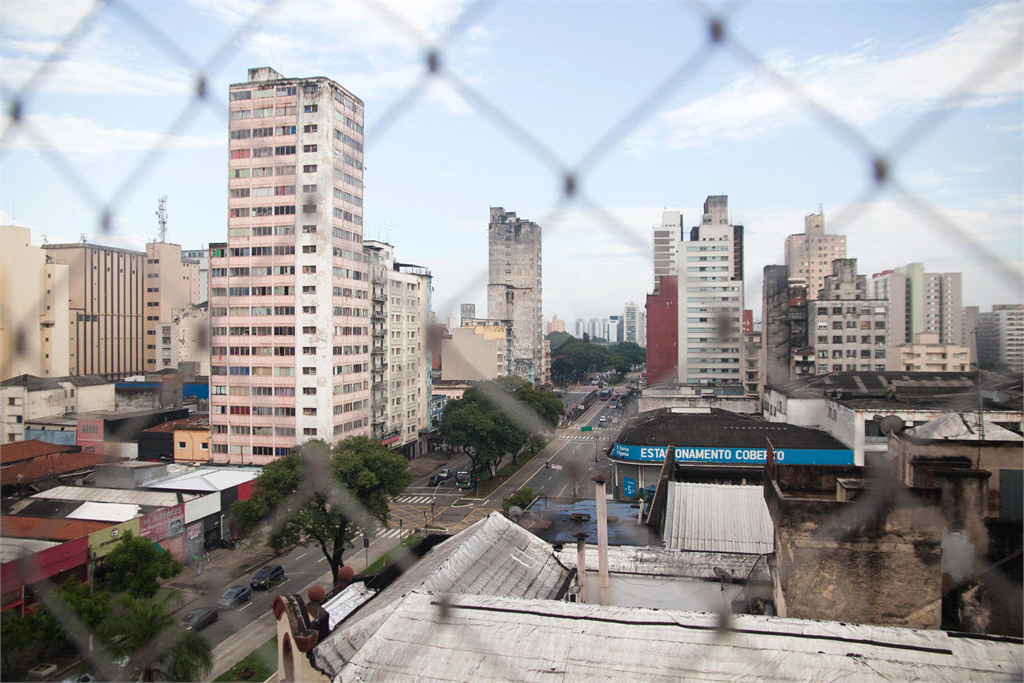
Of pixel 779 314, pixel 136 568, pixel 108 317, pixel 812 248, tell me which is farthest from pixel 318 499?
pixel 812 248

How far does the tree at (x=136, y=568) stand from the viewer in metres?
4.57

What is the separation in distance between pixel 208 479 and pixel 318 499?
2.66m

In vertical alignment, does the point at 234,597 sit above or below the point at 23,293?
below

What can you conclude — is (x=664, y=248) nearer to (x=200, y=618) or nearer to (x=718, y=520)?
(x=718, y=520)

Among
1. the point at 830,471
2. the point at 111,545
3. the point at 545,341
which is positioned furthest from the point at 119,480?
the point at 545,341

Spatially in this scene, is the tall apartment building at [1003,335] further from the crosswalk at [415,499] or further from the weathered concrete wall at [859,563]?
the crosswalk at [415,499]

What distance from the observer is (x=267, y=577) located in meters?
→ 5.87

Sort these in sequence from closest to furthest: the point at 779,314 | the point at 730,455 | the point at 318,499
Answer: the point at 779,314, the point at 318,499, the point at 730,455

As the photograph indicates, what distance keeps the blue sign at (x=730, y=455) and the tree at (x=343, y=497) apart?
3.05 metres

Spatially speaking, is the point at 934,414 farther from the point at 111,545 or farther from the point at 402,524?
the point at 111,545

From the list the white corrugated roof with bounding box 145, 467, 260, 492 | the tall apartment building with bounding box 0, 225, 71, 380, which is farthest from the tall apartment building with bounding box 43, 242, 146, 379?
the white corrugated roof with bounding box 145, 467, 260, 492

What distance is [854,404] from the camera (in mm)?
5777

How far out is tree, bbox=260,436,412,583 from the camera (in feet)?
16.8

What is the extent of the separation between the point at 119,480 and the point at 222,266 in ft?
8.07
